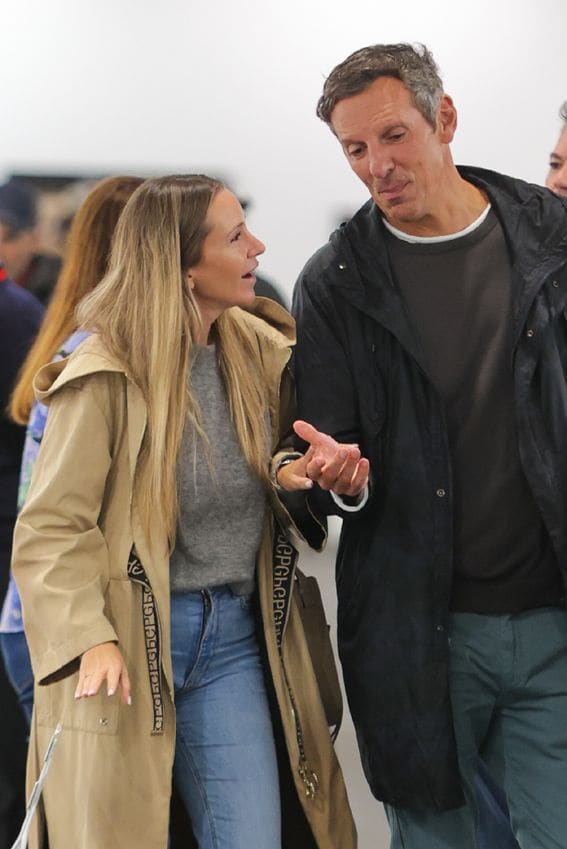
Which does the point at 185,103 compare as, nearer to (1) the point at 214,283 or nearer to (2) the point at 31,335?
(2) the point at 31,335

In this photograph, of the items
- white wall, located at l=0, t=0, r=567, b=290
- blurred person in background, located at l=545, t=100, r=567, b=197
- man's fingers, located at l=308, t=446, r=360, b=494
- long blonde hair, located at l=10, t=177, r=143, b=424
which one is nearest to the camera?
man's fingers, located at l=308, t=446, r=360, b=494

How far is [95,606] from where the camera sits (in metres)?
2.14

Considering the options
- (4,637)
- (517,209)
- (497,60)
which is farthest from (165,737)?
(497,60)

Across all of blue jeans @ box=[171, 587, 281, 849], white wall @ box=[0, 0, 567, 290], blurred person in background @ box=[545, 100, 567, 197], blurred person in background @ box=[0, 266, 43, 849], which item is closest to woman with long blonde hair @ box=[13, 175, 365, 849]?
blue jeans @ box=[171, 587, 281, 849]

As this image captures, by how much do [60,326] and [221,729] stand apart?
37.8 inches

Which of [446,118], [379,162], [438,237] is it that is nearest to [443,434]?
[438,237]

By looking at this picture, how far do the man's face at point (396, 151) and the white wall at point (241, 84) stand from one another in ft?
3.87

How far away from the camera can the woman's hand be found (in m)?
2.04

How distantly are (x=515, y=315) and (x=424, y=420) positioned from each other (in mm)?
230

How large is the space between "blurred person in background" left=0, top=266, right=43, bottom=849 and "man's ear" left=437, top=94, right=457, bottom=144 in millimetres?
1219

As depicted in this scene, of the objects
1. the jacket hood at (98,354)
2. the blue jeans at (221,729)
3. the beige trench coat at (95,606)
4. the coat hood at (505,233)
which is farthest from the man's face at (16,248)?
the blue jeans at (221,729)

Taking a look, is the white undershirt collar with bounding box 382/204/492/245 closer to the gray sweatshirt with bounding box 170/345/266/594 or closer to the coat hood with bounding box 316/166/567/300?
the coat hood with bounding box 316/166/567/300

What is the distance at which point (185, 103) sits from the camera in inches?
130

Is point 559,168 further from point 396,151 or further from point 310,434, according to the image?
point 310,434
